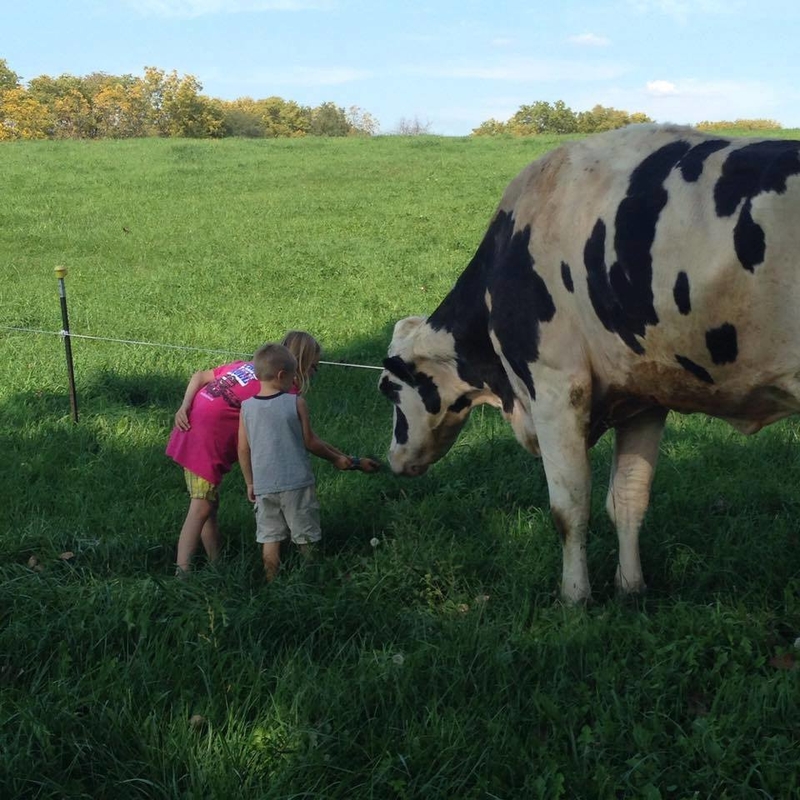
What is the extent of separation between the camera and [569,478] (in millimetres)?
4523

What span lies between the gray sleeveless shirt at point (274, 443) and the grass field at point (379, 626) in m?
0.48

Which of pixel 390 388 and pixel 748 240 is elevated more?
pixel 748 240

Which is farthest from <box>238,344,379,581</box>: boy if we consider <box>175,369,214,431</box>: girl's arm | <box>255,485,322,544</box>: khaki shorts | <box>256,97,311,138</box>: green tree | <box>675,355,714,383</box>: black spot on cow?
<box>256,97,311,138</box>: green tree

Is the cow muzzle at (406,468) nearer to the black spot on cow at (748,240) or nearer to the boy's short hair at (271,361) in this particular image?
the boy's short hair at (271,361)

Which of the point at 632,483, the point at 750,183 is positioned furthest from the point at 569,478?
the point at 750,183

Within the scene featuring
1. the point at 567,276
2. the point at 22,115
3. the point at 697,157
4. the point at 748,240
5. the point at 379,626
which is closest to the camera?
the point at 748,240

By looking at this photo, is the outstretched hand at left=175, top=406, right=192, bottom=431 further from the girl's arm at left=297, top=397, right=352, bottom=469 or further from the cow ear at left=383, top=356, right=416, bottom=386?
the cow ear at left=383, top=356, right=416, bottom=386

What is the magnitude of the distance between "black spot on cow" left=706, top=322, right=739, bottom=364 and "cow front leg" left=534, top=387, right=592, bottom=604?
81 cm

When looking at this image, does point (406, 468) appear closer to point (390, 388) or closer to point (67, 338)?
point (390, 388)

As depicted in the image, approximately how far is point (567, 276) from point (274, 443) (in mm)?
1707

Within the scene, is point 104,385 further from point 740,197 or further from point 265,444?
point 740,197

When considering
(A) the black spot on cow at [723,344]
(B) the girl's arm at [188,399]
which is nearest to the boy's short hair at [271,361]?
(B) the girl's arm at [188,399]

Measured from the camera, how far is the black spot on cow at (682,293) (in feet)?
11.9

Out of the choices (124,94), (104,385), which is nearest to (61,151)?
(104,385)
